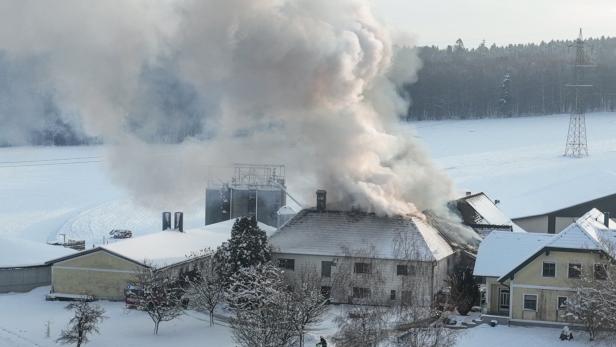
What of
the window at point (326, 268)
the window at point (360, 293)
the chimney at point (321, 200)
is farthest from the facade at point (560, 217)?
the window at point (326, 268)

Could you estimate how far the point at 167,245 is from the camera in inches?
1766

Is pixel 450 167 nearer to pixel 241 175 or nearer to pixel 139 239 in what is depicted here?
pixel 241 175

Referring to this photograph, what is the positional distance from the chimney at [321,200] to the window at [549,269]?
12109 mm

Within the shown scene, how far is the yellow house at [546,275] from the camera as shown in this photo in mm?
36000

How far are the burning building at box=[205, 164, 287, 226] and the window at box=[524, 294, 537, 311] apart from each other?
20999 mm

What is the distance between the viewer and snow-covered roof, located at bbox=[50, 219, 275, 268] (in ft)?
137

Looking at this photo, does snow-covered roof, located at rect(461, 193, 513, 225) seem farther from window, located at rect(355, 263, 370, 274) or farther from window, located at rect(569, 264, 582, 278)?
window, located at rect(569, 264, 582, 278)

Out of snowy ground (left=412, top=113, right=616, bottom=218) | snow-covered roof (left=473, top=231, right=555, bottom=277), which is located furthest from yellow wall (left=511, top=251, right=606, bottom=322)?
snowy ground (left=412, top=113, right=616, bottom=218)

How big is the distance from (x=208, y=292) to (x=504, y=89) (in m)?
106

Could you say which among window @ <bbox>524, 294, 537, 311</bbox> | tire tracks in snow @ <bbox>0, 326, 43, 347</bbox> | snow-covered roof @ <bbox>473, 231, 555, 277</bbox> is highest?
snow-covered roof @ <bbox>473, 231, 555, 277</bbox>

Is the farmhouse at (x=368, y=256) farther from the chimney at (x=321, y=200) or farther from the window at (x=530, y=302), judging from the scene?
the window at (x=530, y=302)

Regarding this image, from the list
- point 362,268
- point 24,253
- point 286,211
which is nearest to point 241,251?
point 362,268

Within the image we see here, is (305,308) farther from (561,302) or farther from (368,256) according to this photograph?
(561,302)

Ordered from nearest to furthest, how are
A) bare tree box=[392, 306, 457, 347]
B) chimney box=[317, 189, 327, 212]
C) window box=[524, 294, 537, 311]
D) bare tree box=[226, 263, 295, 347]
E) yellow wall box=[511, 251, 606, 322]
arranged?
bare tree box=[226, 263, 295, 347] < bare tree box=[392, 306, 457, 347] < yellow wall box=[511, 251, 606, 322] < window box=[524, 294, 537, 311] < chimney box=[317, 189, 327, 212]
